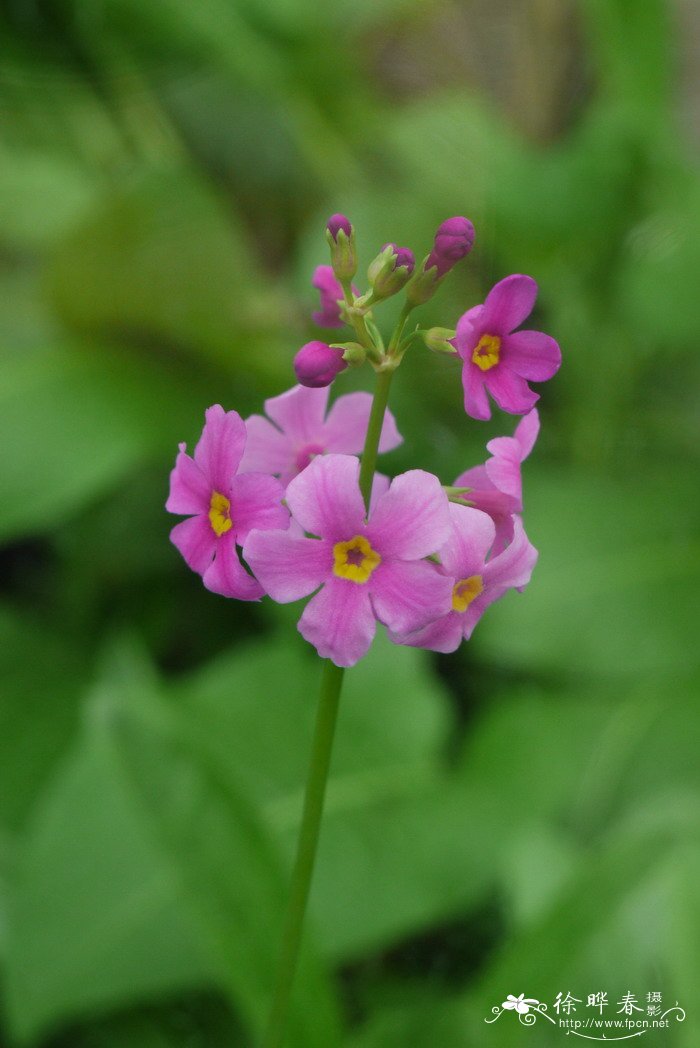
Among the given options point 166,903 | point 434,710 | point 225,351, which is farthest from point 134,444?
point 166,903

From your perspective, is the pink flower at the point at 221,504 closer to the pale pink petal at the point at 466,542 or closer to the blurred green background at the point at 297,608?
the pale pink petal at the point at 466,542

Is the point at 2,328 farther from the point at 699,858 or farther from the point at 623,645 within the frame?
the point at 699,858

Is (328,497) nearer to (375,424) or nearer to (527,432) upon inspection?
(375,424)

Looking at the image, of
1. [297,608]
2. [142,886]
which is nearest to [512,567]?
[142,886]

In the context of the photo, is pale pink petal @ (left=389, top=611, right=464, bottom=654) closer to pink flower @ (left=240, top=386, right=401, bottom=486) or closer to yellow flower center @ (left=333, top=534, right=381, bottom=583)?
yellow flower center @ (left=333, top=534, right=381, bottom=583)

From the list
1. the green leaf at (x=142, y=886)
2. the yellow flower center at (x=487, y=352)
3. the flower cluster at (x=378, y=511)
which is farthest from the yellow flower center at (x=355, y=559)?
the green leaf at (x=142, y=886)

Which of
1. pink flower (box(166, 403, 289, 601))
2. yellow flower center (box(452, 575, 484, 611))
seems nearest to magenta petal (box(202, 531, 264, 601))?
pink flower (box(166, 403, 289, 601))
